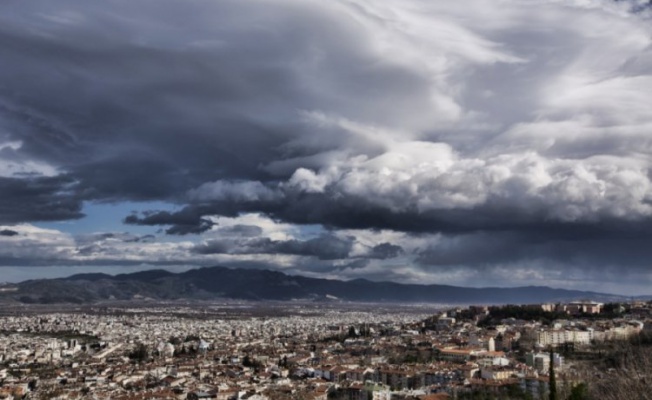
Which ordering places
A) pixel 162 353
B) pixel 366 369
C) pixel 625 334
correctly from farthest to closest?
pixel 162 353, pixel 625 334, pixel 366 369

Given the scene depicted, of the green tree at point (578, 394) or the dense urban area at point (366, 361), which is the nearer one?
the green tree at point (578, 394)

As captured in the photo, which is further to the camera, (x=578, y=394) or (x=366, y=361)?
(x=366, y=361)

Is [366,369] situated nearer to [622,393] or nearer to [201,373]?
[201,373]

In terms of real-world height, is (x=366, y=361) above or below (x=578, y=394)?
below

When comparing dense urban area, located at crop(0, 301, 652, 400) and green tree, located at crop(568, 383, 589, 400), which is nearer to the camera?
green tree, located at crop(568, 383, 589, 400)

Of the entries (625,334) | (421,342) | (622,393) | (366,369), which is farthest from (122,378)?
(625,334)

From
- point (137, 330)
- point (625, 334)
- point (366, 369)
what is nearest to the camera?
point (366, 369)

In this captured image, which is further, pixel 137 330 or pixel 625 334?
pixel 137 330
